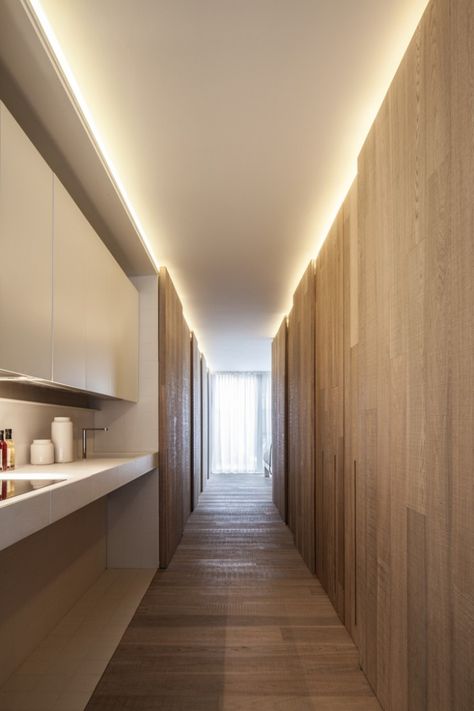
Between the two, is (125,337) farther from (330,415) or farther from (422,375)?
(422,375)

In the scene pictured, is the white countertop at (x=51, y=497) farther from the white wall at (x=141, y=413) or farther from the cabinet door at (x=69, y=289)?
the white wall at (x=141, y=413)

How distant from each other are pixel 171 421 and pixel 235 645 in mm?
2128

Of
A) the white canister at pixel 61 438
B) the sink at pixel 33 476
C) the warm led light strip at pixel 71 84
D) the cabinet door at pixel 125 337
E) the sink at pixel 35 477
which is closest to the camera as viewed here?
the warm led light strip at pixel 71 84

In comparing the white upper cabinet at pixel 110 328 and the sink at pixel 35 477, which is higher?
the white upper cabinet at pixel 110 328

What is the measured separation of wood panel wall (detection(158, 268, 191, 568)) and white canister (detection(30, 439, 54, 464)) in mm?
1424

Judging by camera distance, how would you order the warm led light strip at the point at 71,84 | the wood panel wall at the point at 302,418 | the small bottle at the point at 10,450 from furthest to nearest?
the wood panel wall at the point at 302,418 < the small bottle at the point at 10,450 < the warm led light strip at the point at 71,84

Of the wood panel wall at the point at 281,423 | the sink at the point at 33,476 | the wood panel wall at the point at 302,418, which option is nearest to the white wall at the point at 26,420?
the sink at the point at 33,476

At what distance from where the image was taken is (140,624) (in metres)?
2.92

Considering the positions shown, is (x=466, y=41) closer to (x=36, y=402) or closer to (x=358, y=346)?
(x=358, y=346)

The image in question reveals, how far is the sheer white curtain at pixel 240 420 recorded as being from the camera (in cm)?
1199

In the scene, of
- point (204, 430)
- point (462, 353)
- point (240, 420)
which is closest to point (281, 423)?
point (204, 430)

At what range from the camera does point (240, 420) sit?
1210cm

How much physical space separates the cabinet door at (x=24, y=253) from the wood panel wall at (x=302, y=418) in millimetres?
2356

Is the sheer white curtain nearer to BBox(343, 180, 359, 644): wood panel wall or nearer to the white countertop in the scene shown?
the white countertop
